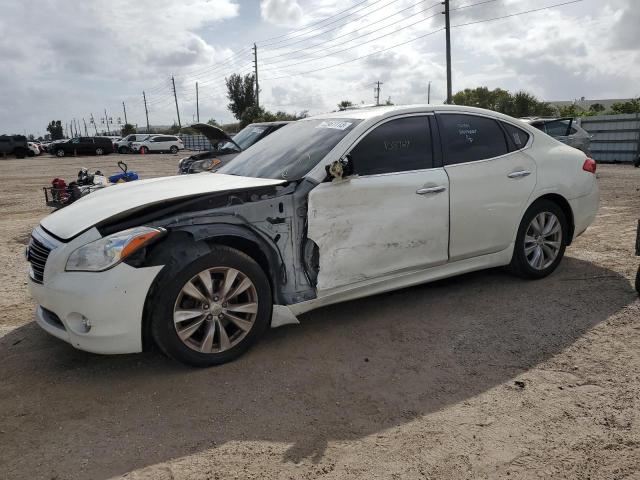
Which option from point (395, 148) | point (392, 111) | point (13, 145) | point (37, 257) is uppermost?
point (392, 111)

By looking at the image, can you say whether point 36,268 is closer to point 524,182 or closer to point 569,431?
point 569,431

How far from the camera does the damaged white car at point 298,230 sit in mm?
3068

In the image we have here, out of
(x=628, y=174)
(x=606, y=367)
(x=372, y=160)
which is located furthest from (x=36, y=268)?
(x=628, y=174)

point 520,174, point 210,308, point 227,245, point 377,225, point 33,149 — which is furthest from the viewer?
point 33,149

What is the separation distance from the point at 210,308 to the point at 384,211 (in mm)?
1457

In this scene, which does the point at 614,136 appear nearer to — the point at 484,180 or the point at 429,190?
the point at 484,180

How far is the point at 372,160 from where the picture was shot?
386 centimetres

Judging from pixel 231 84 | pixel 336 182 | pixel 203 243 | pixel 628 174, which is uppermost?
pixel 231 84

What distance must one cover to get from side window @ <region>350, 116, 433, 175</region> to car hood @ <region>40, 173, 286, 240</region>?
69cm

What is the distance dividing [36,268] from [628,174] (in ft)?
52.2

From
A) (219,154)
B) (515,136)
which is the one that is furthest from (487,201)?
(219,154)

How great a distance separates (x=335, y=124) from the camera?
4.09 m

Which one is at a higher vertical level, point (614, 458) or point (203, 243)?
point (203, 243)

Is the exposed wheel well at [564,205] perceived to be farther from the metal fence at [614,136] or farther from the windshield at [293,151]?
the metal fence at [614,136]
